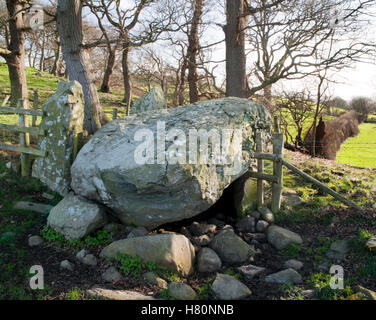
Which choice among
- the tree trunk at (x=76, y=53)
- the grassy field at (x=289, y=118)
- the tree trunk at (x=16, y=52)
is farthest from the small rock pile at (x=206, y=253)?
the grassy field at (x=289, y=118)

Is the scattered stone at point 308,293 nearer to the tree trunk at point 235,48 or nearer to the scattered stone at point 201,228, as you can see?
the scattered stone at point 201,228

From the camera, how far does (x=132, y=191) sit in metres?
4.87

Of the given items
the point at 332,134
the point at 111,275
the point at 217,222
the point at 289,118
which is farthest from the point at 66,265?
the point at 332,134

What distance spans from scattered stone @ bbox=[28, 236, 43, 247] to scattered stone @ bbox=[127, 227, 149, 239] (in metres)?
1.44

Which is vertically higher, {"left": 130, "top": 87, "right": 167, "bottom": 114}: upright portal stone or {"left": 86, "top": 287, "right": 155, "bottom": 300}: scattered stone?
{"left": 130, "top": 87, "right": 167, "bottom": 114}: upright portal stone

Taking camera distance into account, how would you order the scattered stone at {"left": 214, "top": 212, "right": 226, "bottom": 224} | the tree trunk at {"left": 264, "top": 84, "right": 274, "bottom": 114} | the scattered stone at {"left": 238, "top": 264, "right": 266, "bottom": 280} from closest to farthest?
the scattered stone at {"left": 238, "top": 264, "right": 266, "bottom": 280}, the scattered stone at {"left": 214, "top": 212, "right": 226, "bottom": 224}, the tree trunk at {"left": 264, "top": 84, "right": 274, "bottom": 114}

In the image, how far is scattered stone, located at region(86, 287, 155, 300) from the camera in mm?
3652

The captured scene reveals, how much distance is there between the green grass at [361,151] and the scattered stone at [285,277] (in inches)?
Answer: 456

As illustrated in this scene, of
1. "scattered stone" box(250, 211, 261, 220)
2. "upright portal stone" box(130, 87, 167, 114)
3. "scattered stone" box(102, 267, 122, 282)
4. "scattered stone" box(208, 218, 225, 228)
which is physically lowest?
"scattered stone" box(102, 267, 122, 282)

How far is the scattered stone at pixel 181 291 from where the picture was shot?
384 cm

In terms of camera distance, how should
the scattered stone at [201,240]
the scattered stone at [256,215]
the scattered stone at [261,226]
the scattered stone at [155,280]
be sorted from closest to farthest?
the scattered stone at [155,280], the scattered stone at [201,240], the scattered stone at [261,226], the scattered stone at [256,215]

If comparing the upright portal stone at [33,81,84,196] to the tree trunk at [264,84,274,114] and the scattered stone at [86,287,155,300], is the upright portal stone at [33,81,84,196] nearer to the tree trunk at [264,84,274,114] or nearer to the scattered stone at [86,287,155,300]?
the scattered stone at [86,287,155,300]

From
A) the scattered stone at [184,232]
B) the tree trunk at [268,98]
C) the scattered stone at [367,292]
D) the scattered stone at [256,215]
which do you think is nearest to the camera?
the scattered stone at [367,292]

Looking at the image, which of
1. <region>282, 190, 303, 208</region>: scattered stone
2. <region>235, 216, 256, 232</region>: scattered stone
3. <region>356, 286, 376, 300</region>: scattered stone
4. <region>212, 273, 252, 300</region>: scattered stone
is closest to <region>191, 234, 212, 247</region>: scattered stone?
<region>235, 216, 256, 232</region>: scattered stone
